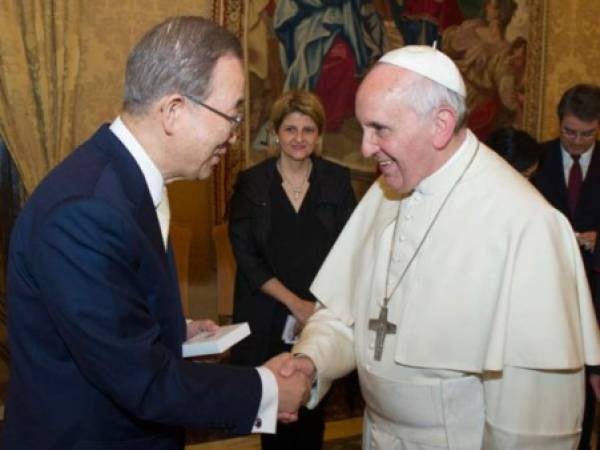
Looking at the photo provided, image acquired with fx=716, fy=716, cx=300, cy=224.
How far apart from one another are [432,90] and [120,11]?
143 inches

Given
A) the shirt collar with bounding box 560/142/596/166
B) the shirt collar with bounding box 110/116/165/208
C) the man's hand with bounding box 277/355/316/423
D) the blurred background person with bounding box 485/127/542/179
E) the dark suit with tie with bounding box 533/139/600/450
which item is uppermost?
the shirt collar with bounding box 110/116/165/208

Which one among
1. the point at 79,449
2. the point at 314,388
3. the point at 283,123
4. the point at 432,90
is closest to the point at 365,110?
the point at 432,90

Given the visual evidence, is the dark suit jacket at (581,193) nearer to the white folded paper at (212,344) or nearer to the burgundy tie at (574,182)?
the burgundy tie at (574,182)

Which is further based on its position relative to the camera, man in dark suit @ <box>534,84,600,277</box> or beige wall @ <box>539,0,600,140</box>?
beige wall @ <box>539,0,600,140</box>

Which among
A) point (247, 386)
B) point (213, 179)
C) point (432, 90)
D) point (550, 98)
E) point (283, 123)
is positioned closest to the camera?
point (247, 386)

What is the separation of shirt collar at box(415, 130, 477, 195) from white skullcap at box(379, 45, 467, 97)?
18cm

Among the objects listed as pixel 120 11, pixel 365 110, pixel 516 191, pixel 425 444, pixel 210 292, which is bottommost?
pixel 210 292

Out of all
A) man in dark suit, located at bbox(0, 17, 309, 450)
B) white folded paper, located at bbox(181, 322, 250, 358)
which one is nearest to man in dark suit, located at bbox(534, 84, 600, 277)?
white folded paper, located at bbox(181, 322, 250, 358)

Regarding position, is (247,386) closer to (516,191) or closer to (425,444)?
(425,444)

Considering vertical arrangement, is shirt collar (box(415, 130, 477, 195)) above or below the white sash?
above

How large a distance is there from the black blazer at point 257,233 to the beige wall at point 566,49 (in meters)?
3.65

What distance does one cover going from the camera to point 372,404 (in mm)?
2439

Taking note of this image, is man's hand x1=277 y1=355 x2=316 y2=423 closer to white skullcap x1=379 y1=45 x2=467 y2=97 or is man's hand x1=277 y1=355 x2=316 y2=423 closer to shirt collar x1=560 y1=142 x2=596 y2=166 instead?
white skullcap x1=379 y1=45 x2=467 y2=97

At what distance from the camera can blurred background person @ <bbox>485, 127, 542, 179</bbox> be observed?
357cm
